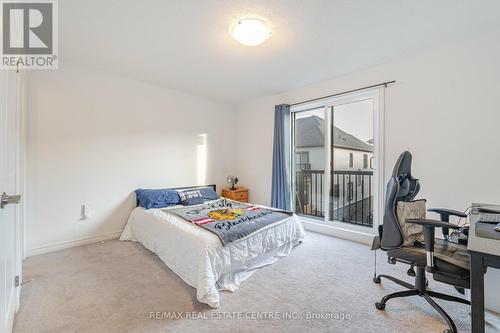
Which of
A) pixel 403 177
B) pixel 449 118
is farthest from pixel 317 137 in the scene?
pixel 403 177

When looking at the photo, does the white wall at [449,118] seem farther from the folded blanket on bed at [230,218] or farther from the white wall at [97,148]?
the white wall at [97,148]

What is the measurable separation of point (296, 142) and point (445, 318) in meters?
3.10

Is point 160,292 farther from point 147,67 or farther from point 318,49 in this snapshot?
point 318,49

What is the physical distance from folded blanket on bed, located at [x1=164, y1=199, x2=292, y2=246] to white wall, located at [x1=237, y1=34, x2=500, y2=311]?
175cm

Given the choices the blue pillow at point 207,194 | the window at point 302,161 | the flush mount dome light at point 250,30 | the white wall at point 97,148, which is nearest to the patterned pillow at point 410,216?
the flush mount dome light at point 250,30

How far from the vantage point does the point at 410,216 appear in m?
1.82

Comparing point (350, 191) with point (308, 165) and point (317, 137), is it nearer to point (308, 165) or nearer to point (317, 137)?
point (308, 165)

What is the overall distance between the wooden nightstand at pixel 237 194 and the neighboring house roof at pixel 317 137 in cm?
142

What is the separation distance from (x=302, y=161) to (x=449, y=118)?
216 centimetres

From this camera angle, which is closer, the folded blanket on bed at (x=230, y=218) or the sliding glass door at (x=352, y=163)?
the folded blanket on bed at (x=230, y=218)

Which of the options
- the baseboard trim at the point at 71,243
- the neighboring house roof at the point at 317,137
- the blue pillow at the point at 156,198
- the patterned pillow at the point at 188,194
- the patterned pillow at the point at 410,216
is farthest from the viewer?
the patterned pillow at the point at 188,194

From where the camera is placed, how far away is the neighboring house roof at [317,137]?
11.3 feet

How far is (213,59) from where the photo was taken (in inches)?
112

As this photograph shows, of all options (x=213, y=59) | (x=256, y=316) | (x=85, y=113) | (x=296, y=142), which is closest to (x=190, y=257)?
(x=256, y=316)
